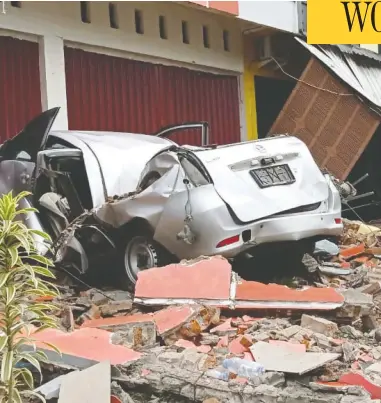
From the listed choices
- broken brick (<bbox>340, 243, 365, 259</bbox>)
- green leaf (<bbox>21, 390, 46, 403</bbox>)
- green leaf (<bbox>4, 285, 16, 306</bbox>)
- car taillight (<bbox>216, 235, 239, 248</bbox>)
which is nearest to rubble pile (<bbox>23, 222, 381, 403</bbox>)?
green leaf (<bbox>21, 390, 46, 403</bbox>)

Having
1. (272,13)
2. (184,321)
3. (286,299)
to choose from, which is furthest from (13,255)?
(272,13)

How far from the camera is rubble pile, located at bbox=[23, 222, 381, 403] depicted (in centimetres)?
437

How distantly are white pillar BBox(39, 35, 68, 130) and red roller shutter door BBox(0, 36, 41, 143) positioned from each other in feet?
0.32

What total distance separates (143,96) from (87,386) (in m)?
9.07

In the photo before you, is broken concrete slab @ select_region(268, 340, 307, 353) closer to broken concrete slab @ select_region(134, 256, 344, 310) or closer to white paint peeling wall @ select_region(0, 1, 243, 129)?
broken concrete slab @ select_region(134, 256, 344, 310)

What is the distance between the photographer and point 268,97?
16625mm

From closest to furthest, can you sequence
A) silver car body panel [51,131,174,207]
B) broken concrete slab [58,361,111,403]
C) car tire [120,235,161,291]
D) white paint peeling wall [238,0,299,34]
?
1. broken concrete slab [58,361,111,403]
2. car tire [120,235,161,291]
3. silver car body panel [51,131,174,207]
4. white paint peeling wall [238,0,299,34]

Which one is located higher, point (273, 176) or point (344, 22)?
point (344, 22)

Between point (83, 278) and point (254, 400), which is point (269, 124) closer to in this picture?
point (83, 278)

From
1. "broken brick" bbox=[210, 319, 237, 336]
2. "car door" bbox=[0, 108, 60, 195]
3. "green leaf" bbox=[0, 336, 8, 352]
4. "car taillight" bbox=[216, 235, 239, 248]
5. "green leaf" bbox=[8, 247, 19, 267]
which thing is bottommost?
"broken brick" bbox=[210, 319, 237, 336]

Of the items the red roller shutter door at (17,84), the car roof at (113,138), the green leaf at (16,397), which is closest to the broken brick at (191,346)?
the green leaf at (16,397)

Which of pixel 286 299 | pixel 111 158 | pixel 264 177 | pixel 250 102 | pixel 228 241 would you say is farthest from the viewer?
pixel 250 102

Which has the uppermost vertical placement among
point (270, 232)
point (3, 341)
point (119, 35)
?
point (119, 35)

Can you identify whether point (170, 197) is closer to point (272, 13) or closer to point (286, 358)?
point (286, 358)
